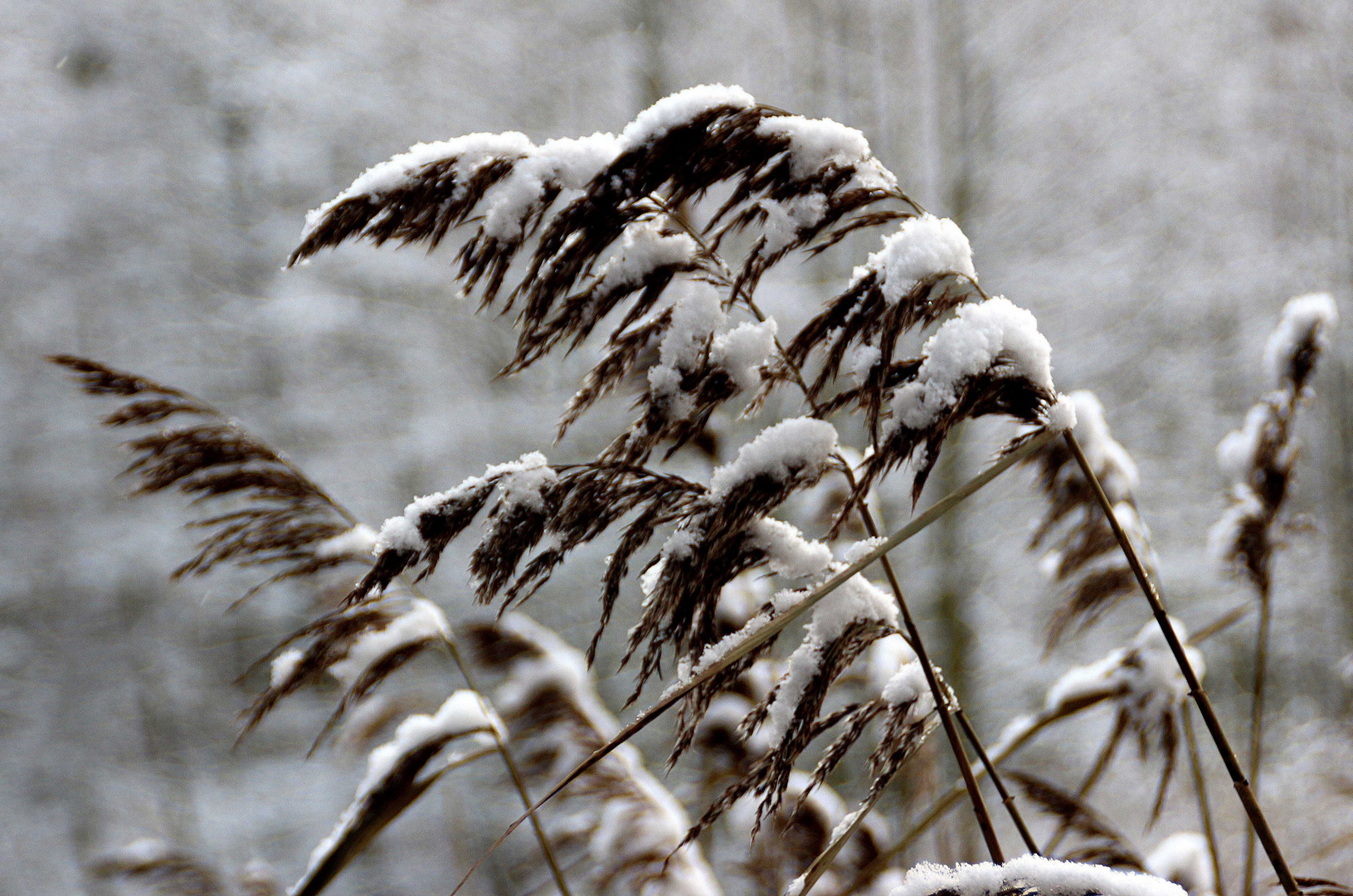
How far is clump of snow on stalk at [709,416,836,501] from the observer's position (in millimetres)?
704

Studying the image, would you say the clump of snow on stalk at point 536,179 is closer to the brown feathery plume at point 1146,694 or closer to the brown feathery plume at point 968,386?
the brown feathery plume at point 968,386

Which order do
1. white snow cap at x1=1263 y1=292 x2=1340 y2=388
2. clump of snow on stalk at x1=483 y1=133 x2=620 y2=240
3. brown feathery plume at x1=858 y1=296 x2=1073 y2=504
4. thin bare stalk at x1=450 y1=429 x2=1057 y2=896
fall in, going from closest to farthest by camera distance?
thin bare stalk at x1=450 y1=429 x2=1057 y2=896 < brown feathery plume at x1=858 y1=296 x2=1073 y2=504 < clump of snow on stalk at x1=483 y1=133 x2=620 y2=240 < white snow cap at x1=1263 y1=292 x2=1340 y2=388

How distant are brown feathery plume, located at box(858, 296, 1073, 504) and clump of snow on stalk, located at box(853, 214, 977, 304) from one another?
5 cm

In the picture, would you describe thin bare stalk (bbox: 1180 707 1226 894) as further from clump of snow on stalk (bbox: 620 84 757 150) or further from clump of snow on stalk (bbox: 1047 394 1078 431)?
clump of snow on stalk (bbox: 620 84 757 150)

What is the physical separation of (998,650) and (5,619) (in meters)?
8.55

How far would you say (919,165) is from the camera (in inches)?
313

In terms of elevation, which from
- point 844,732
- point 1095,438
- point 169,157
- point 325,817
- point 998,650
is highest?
point 169,157

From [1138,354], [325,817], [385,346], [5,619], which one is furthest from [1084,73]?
[5,619]

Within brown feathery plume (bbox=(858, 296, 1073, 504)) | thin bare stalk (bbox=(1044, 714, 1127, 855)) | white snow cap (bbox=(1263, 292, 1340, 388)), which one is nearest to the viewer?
brown feathery plume (bbox=(858, 296, 1073, 504))

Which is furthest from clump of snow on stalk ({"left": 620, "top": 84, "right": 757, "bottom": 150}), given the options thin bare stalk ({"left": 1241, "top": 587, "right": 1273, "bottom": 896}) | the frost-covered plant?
thin bare stalk ({"left": 1241, "top": 587, "right": 1273, "bottom": 896})

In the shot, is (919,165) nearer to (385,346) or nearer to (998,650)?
(998,650)

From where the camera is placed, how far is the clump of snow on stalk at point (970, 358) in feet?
2.07

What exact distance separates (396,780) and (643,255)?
1.97 feet

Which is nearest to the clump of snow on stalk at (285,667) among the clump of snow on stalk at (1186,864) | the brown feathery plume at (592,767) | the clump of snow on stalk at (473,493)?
the brown feathery plume at (592,767)
